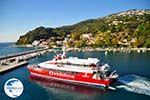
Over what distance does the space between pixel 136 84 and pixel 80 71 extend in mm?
1738

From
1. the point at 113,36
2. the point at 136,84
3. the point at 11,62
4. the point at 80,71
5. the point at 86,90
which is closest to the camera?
the point at 136,84

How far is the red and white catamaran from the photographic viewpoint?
6973 millimetres

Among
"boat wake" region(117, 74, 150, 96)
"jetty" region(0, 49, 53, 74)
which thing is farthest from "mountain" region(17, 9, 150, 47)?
"boat wake" region(117, 74, 150, 96)

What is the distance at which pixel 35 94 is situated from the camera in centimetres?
619

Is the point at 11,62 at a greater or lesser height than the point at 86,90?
greater

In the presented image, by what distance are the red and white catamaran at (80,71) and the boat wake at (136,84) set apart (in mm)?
352

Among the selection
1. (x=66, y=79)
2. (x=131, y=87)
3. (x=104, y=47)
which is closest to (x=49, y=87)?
(x=66, y=79)

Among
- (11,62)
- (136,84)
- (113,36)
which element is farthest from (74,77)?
(113,36)

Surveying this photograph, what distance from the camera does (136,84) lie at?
6.45 meters

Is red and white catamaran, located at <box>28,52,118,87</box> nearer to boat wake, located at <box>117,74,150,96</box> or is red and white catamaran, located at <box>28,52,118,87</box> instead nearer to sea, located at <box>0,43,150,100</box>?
sea, located at <box>0,43,150,100</box>

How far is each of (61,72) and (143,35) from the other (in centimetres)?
1110

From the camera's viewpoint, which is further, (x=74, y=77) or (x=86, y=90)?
(x=74, y=77)

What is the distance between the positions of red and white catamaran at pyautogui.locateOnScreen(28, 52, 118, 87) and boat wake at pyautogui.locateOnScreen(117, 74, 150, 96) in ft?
1.16

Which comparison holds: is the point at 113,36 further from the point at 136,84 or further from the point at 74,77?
the point at 136,84
